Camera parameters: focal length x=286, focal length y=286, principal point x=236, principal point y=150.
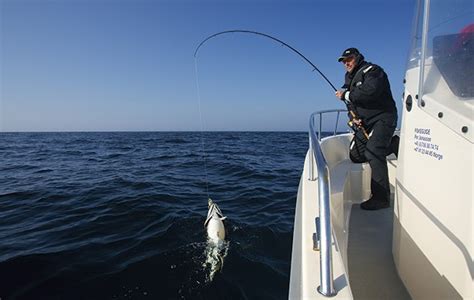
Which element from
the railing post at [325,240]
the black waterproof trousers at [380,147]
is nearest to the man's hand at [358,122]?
the black waterproof trousers at [380,147]

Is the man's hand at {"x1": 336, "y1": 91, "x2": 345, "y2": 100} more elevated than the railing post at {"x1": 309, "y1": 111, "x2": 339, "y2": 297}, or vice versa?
the man's hand at {"x1": 336, "y1": 91, "x2": 345, "y2": 100}

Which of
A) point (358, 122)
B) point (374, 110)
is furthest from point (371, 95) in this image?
point (358, 122)

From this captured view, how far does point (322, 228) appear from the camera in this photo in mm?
1099

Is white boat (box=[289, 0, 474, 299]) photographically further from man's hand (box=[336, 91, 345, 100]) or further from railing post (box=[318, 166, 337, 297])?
man's hand (box=[336, 91, 345, 100])

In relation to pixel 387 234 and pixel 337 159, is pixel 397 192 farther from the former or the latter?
pixel 337 159

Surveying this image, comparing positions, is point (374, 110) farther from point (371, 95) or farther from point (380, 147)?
point (380, 147)

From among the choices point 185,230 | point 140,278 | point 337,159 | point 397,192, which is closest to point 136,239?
point 185,230

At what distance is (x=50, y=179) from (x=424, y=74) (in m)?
9.59

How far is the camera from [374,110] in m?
2.95

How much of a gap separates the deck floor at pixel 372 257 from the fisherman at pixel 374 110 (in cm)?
21

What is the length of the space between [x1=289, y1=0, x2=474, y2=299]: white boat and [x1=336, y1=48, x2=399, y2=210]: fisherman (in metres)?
0.81

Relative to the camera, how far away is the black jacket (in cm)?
277

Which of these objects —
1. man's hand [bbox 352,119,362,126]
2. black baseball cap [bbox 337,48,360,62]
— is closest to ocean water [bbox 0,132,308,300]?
man's hand [bbox 352,119,362,126]

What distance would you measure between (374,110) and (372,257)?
1.44 metres
